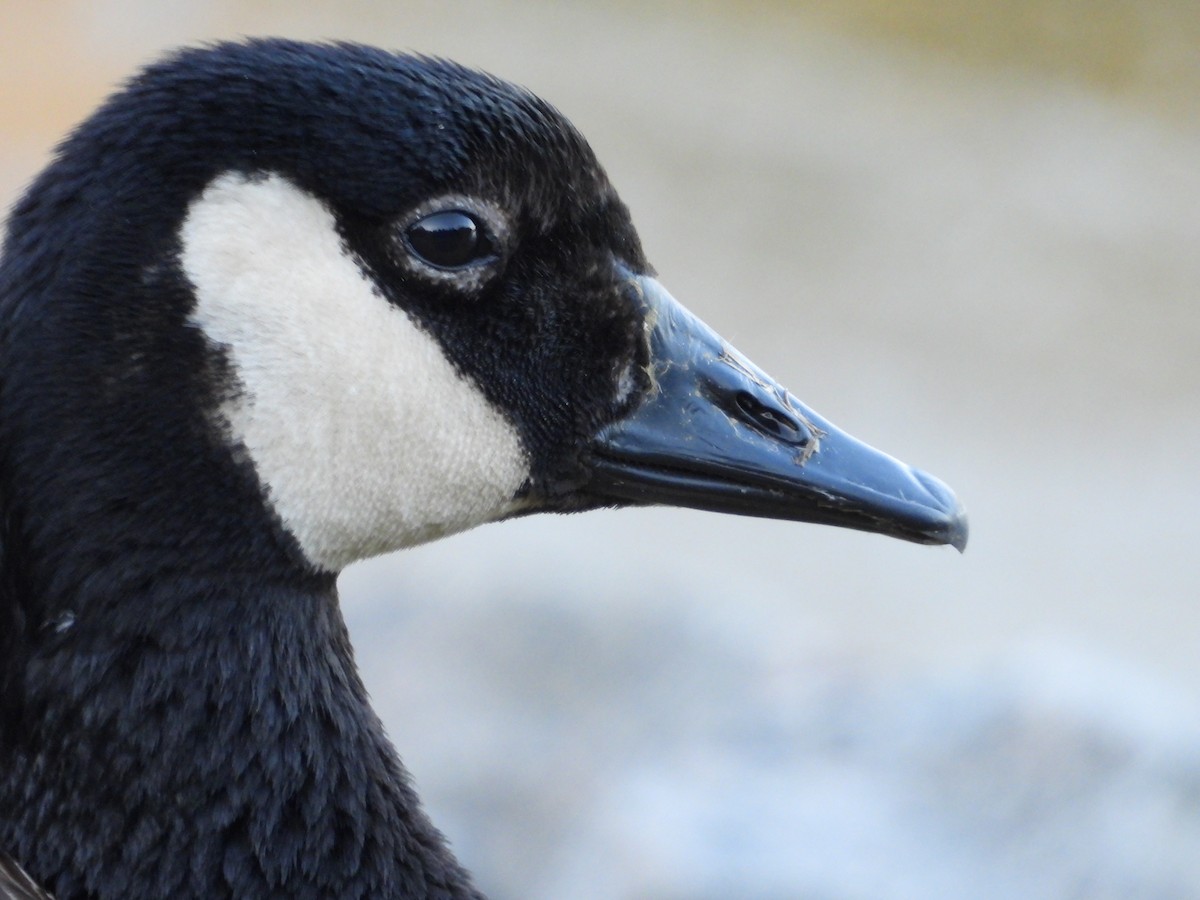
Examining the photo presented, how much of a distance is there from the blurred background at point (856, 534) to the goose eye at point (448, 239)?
5.18ft

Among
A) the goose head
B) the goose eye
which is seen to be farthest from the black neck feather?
the goose eye

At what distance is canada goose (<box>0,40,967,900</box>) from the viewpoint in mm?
1585

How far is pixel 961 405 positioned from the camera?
21.4 ft

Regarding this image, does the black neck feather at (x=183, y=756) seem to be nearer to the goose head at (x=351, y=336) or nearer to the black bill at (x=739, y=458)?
the goose head at (x=351, y=336)

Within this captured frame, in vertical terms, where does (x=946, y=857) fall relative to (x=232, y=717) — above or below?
below

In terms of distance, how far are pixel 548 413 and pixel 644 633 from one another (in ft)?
5.90

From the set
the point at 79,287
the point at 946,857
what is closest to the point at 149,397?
the point at 79,287

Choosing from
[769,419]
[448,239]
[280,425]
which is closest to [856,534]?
[769,419]

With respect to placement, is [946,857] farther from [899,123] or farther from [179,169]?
[899,123]

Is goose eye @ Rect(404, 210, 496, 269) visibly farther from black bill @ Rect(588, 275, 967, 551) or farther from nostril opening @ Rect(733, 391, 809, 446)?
nostril opening @ Rect(733, 391, 809, 446)

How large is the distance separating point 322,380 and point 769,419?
552mm

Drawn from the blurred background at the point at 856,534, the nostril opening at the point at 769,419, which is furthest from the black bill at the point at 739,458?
the blurred background at the point at 856,534

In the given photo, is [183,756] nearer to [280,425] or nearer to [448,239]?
[280,425]

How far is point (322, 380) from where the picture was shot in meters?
1.62
